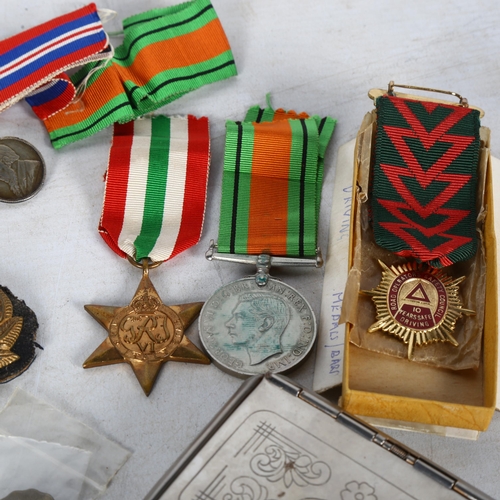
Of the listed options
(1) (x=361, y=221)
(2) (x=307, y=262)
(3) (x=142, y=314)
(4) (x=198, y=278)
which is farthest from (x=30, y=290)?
(1) (x=361, y=221)

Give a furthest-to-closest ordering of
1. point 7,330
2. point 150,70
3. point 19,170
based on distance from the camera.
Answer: point 150,70
point 19,170
point 7,330

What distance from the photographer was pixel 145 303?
1.87m

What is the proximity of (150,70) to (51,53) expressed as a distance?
0.91 feet

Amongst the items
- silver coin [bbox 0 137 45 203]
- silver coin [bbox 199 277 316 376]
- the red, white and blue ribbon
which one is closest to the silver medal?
silver coin [bbox 199 277 316 376]

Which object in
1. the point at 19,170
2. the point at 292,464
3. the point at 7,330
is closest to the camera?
the point at 292,464

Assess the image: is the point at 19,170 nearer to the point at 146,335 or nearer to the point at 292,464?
the point at 146,335

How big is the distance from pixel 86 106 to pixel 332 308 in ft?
2.98

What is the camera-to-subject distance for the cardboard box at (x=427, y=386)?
1.55 m

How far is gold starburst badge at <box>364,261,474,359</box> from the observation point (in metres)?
1.79

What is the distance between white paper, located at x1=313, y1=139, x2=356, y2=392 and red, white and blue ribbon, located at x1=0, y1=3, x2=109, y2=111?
2.47ft

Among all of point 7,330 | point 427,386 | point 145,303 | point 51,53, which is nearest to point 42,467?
point 7,330

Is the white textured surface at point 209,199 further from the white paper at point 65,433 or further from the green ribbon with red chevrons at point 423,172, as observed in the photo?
the green ribbon with red chevrons at point 423,172

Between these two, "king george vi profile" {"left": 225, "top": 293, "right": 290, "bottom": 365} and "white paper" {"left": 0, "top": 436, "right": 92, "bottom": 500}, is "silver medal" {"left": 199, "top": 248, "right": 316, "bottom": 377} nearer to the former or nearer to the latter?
"king george vi profile" {"left": 225, "top": 293, "right": 290, "bottom": 365}

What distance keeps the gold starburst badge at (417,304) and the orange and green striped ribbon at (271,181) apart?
25 cm
